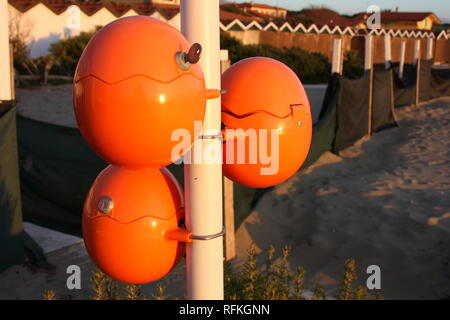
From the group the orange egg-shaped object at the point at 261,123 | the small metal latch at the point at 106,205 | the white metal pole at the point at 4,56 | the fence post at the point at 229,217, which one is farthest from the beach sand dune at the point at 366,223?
the small metal latch at the point at 106,205

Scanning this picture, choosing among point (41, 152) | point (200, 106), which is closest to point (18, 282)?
point (41, 152)

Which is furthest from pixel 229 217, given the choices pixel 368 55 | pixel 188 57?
pixel 368 55

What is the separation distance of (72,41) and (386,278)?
1880 centimetres

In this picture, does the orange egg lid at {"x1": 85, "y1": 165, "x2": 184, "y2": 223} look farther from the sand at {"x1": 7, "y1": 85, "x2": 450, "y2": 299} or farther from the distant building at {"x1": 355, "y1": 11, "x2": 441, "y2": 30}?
the distant building at {"x1": 355, "y1": 11, "x2": 441, "y2": 30}

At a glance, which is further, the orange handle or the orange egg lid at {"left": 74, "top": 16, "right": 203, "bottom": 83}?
the orange handle

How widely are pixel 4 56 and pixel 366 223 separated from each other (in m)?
4.21

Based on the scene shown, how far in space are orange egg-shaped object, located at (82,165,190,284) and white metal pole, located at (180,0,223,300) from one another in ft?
0.26

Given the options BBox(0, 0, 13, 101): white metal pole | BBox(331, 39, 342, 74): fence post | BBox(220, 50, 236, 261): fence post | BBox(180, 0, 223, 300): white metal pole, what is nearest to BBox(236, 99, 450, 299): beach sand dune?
BBox(220, 50, 236, 261): fence post

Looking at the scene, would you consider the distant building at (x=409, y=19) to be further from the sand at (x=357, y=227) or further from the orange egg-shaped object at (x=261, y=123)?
the orange egg-shaped object at (x=261, y=123)

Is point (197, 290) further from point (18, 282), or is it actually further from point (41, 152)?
point (41, 152)

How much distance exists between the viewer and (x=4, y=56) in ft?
15.0

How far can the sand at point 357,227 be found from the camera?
4992 millimetres

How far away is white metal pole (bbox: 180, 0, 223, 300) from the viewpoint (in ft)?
5.65

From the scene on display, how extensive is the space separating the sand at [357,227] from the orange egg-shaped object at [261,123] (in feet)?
10.3
